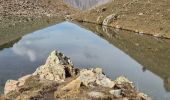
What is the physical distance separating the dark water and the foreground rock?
1089cm

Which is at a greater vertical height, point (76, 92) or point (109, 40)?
point (76, 92)

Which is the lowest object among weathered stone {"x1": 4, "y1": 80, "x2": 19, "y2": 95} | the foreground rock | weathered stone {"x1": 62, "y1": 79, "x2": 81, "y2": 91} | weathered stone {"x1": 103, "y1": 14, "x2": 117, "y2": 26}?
weathered stone {"x1": 103, "y1": 14, "x2": 117, "y2": 26}

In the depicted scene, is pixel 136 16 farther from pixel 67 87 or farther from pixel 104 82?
pixel 67 87

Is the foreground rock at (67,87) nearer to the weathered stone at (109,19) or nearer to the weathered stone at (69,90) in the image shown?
the weathered stone at (69,90)

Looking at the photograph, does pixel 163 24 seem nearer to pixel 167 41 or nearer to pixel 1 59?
pixel 167 41

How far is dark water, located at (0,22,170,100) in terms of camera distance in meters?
73.6

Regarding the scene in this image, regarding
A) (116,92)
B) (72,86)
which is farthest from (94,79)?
(116,92)

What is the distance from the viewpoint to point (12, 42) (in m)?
120

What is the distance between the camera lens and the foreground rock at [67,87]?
47438 millimetres

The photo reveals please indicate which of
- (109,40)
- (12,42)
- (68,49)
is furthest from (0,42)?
(109,40)

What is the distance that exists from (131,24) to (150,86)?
274 feet

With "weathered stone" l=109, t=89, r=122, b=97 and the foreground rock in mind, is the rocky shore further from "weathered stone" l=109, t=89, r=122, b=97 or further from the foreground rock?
"weathered stone" l=109, t=89, r=122, b=97

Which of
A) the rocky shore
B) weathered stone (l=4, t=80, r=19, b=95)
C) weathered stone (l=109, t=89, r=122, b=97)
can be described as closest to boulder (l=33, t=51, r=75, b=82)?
weathered stone (l=4, t=80, r=19, b=95)

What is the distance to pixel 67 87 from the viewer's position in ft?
161
